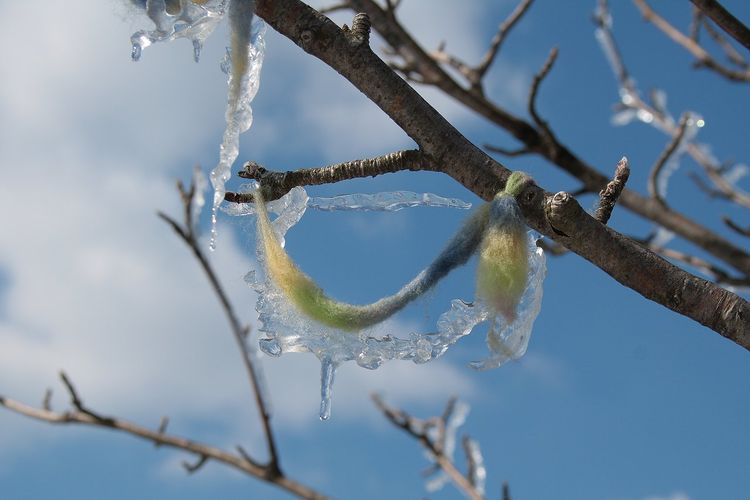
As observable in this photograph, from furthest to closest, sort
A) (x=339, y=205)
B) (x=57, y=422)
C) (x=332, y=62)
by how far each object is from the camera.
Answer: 1. (x=57, y=422)
2. (x=339, y=205)
3. (x=332, y=62)

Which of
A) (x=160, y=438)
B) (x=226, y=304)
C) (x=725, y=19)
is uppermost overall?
(x=725, y=19)

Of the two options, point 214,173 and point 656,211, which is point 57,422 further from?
point 656,211

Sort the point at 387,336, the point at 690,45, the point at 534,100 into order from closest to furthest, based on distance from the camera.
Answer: the point at 387,336
the point at 534,100
the point at 690,45

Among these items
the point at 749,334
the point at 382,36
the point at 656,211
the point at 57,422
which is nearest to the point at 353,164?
the point at 749,334

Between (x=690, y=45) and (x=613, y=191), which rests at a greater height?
(x=690, y=45)

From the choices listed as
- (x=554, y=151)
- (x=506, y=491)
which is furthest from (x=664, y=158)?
(x=506, y=491)

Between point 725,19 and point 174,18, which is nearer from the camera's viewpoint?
point 174,18

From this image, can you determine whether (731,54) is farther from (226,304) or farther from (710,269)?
(226,304)
